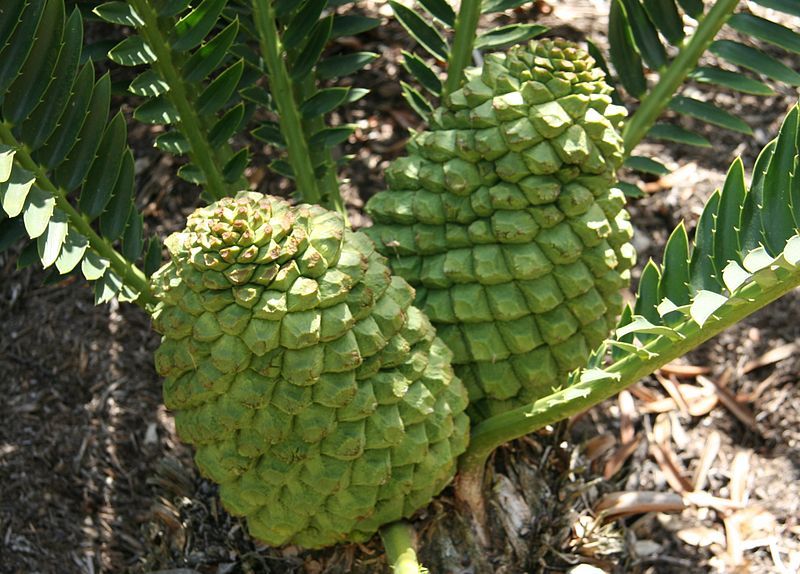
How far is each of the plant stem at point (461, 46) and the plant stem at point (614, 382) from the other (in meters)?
0.75

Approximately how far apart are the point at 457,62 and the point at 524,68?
1.34 ft

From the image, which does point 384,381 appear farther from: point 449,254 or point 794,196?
point 794,196

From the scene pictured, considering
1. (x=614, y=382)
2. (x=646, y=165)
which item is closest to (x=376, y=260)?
(x=614, y=382)

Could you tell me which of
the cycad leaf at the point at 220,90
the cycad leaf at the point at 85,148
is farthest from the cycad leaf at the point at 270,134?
the cycad leaf at the point at 85,148

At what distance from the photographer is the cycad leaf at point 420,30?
2.06m

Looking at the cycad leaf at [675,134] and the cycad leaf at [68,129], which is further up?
the cycad leaf at [68,129]

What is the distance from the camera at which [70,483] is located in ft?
7.16

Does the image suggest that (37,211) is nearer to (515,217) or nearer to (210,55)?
(210,55)

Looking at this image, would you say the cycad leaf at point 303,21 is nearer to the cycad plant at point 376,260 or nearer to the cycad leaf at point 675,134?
the cycad plant at point 376,260

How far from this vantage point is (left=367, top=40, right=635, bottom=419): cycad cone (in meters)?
1.65

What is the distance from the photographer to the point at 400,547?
1621 mm

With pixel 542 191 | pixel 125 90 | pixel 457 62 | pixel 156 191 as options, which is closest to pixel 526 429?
pixel 542 191

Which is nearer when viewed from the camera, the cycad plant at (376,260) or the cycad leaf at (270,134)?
the cycad plant at (376,260)

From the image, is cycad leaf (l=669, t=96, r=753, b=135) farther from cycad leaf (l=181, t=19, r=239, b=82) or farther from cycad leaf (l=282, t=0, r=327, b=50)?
cycad leaf (l=181, t=19, r=239, b=82)
